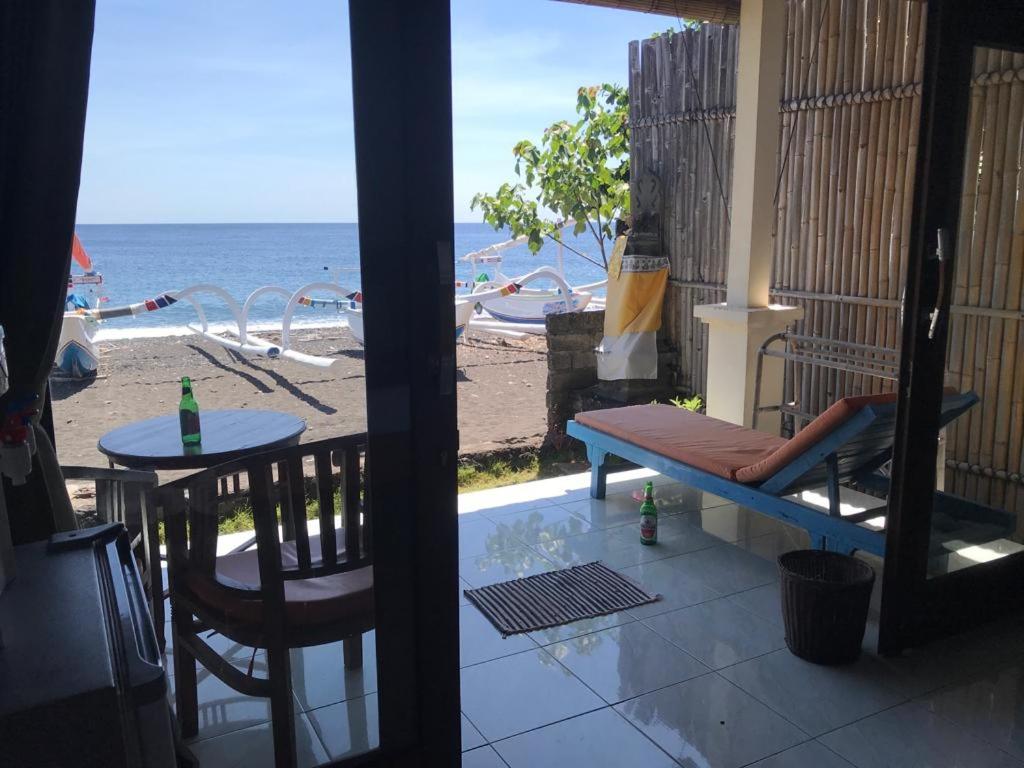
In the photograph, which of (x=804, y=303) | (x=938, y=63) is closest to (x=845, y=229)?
(x=804, y=303)

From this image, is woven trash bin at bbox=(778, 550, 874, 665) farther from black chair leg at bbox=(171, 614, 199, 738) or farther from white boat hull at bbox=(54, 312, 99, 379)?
white boat hull at bbox=(54, 312, 99, 379)

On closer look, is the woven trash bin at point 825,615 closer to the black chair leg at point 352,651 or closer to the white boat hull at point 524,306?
the black chair leg at point 352,651

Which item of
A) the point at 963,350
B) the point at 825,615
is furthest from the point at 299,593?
the point at 963,350

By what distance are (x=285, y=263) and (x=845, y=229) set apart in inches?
155

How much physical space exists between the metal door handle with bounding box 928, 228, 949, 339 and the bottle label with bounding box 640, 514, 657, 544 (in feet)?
5.55

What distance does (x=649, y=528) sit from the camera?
3.98 metres

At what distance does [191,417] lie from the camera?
2.16 m

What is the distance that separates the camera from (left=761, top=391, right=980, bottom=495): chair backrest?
3.08 meters

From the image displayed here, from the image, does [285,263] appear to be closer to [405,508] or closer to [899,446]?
[405,508]

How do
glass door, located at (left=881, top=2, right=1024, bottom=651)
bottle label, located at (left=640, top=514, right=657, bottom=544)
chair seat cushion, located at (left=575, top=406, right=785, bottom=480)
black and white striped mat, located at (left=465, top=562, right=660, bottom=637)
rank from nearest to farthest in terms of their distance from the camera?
1. glass door, located at (left=881, top=2, right=1024, bottom=651)
2. black and white striped mat, located at (left=465, top=562, right=660, bottom=637)
3. chair seat cushion, located at (left=575, top=406, right=785, bottom=480)
4. bottle label, located at (left=640, top=514, right=657, bottom=544)

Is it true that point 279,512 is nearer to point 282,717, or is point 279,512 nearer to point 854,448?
point 282,717

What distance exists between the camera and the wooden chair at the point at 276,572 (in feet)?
6.68

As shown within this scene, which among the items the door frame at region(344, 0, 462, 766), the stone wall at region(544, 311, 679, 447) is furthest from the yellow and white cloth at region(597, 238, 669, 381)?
the door frame at region(344, 0, 462, 766)

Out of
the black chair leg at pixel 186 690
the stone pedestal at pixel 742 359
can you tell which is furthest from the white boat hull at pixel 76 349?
the stone pedestal at pixel 742 359
